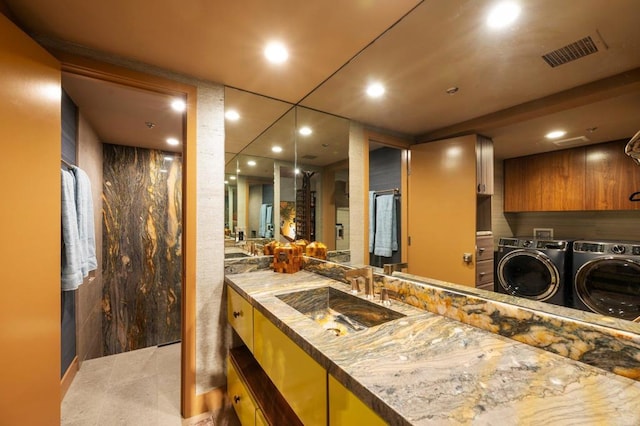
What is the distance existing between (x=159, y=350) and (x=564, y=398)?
3169 millimetres

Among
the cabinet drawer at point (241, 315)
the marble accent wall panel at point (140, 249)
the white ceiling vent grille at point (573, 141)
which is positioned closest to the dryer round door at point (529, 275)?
the white ceiling vent grille at point (573, 141)

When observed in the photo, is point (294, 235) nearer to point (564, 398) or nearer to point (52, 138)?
point (52, 138)

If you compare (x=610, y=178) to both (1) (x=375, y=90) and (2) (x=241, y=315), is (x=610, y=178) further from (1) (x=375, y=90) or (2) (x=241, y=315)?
(2) (x=241, y=315)

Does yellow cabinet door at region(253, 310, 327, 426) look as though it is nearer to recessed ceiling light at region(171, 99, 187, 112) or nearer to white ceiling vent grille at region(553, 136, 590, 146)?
white ceiling vent grille at region(553, 136, 590, 146)

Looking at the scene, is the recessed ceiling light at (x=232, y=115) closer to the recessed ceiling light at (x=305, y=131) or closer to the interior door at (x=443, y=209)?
the recessed ceiling light at (x=305, y=131)

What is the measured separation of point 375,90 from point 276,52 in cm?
59

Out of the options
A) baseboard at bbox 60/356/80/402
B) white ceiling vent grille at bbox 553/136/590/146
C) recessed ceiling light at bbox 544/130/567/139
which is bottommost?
baseboard at bbox 60/356/80/402

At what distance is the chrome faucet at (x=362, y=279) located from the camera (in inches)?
52.1

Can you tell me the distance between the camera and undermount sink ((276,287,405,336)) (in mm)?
1237

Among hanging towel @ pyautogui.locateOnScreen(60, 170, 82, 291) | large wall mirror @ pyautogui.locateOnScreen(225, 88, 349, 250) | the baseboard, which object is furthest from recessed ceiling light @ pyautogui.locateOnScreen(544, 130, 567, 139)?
the baseboard

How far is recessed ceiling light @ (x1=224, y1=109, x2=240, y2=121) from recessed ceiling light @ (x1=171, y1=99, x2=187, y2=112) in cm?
27

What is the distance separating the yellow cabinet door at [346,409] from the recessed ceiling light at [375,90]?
1.39 meters

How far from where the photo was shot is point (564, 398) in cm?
57

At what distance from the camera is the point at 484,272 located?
990 millimetres
